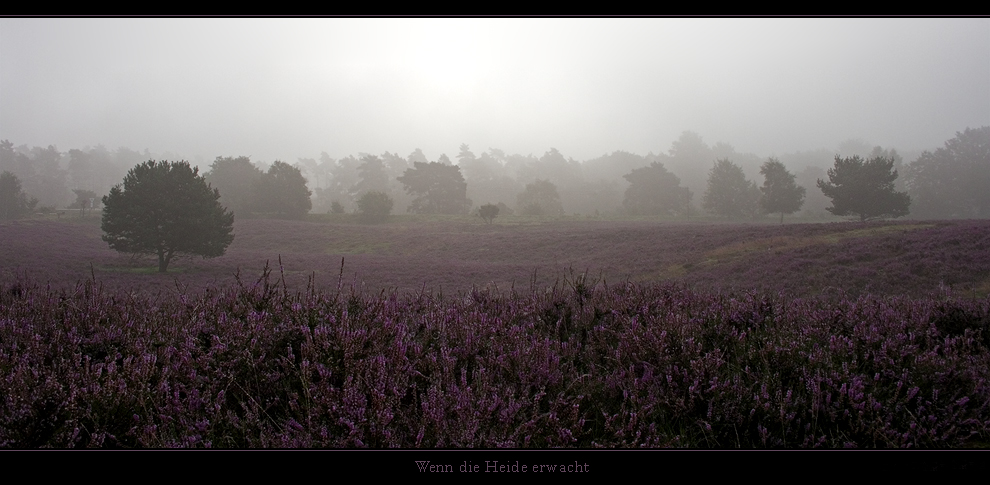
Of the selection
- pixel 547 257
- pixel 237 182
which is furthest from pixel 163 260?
pixel 547 257

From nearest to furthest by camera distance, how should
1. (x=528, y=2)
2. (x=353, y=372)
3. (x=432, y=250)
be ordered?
(x=353, y=372)
(x=528, y=2)
(x=432, y=250)

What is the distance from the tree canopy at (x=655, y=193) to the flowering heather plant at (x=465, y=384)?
2440 centimetres

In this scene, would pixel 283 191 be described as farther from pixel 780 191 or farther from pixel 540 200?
pixel 780 191

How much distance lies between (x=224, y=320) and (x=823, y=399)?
10.1ft

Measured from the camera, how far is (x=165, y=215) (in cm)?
936

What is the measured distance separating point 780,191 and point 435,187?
18409 millimetres

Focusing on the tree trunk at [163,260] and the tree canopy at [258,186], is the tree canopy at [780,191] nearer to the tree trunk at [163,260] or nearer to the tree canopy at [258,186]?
the tree canopy at [258,186]

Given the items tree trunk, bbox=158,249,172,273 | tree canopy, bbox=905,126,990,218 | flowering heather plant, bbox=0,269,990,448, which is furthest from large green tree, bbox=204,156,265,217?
tree canopy, bbox=905,126,990,218

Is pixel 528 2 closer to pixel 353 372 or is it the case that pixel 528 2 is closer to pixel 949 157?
pixel 353 372

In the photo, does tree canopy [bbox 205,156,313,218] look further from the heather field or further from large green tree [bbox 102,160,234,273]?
the heather field

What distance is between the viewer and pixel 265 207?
14.9m

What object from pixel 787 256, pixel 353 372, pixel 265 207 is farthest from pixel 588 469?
pixel 265 207

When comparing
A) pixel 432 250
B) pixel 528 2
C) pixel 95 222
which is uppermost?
pixel 528 2

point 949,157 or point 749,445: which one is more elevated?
point 949,157
